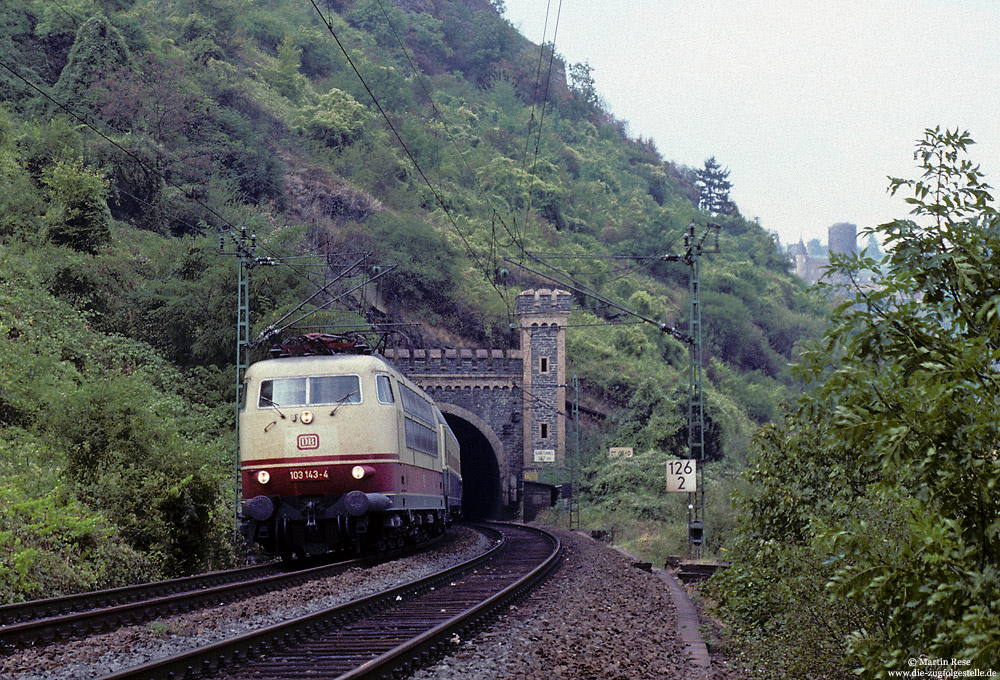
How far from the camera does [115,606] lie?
10.2m

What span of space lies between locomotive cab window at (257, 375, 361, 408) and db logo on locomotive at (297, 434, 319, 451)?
1.83 ft

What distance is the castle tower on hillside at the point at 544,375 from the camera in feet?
141

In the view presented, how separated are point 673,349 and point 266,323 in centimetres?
4142

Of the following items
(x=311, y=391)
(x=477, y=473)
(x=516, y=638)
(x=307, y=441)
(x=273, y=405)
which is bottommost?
(x=477, y=473)

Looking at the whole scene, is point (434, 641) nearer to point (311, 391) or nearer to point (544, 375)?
point (311, 391)

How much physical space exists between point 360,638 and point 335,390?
7581 mm

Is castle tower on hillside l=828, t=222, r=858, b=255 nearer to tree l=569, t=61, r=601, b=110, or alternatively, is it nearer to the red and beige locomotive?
tree l=569, t=61, r=601, b=110

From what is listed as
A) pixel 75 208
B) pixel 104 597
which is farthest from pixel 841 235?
pixel 104 597

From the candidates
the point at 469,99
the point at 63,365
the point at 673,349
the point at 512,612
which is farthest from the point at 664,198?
the point at 512,612

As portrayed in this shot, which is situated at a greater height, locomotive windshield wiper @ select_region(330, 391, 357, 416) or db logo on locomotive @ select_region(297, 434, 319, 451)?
locomotive windshield wiper @ select_region(330, 391, 357, 416)

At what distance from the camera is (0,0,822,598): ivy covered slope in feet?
52.2

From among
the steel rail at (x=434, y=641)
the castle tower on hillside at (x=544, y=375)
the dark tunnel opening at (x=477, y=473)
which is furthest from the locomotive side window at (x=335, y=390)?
the castle tower on hillside at (x=544, y=375)

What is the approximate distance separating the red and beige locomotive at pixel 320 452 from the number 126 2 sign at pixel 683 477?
626 centimetres

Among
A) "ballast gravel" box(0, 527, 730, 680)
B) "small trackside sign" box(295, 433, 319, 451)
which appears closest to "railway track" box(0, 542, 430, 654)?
"ballast gravel" box(0, 527, 730, 680)
